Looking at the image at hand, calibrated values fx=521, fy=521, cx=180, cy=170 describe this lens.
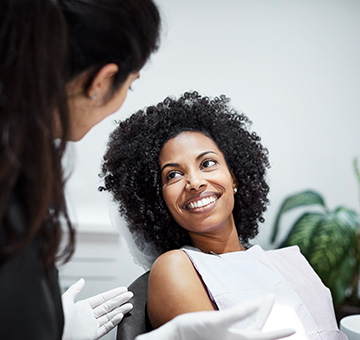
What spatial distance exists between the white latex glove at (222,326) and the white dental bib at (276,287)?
27cm

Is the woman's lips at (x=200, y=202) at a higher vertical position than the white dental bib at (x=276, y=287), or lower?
higher

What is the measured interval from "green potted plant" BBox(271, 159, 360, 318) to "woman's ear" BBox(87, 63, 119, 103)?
82.5 inches

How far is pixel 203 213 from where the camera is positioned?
1733mm

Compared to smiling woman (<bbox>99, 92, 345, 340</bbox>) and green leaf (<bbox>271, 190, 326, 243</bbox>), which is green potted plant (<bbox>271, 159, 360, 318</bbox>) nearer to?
green leaf (<bbox>271, 190, 326, 243</bbox>)

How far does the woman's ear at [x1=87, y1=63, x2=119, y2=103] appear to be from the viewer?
1.02 metres

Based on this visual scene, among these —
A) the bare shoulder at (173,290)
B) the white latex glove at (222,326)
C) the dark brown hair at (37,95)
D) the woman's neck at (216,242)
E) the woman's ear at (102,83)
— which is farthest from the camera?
the woman's neck at (216,242)

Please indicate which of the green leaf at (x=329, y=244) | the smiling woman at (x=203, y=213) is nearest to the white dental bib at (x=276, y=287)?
the smiling woman at (x=203, y=213)

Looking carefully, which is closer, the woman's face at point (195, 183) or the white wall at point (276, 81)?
the woman's face at point (195, 183)

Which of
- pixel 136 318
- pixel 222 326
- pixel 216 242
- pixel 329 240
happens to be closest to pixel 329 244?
pixel 329 240

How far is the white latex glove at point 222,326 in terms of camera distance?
3.70 ft

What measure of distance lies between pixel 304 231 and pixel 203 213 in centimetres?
139

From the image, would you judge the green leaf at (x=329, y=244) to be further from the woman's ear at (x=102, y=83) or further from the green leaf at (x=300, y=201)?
the woman's ear at (x=102, y=83)

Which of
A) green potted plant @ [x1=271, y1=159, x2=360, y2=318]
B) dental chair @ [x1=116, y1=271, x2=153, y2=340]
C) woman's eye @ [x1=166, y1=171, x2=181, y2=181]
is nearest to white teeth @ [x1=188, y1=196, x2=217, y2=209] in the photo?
woman's eye @ [x1=166, y1=171, x2=181, y2=181]

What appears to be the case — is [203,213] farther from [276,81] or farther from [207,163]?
[276,81]
